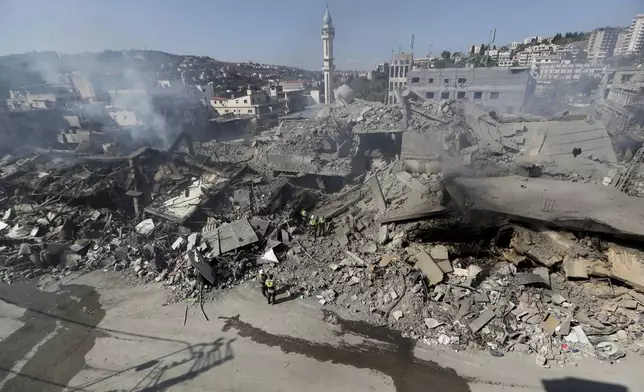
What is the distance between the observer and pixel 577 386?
19.1 ft

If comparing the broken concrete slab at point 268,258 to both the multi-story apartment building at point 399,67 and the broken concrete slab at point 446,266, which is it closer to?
the broken concrete slab at point 446,266

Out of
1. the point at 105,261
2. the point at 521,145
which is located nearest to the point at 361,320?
the point at 105,261

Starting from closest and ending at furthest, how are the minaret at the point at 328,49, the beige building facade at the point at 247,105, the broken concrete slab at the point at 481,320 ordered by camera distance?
the broken concrete slab at the point at 481,320, the beige building facade at the point at 247,105, the minaret at the point at 328,49

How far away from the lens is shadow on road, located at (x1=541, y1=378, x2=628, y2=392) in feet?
18.9

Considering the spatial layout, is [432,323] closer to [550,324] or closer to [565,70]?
[550,324]

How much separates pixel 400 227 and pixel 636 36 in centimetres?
7284

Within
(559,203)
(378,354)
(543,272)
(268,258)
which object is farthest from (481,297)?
(268,258)

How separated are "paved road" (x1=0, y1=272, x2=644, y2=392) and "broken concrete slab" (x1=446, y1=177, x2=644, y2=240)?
305 centimetres

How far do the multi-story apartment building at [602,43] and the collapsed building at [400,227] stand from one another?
6708 cm

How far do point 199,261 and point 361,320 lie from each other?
4.88m

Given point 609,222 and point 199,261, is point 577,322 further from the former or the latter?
point 199,261

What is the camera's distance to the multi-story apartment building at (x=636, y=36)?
163 feet

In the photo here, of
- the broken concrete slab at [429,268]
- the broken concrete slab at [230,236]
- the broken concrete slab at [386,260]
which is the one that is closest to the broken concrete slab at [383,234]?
the broken concrete slab at [386,260]

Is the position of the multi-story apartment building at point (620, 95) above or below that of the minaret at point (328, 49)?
below
